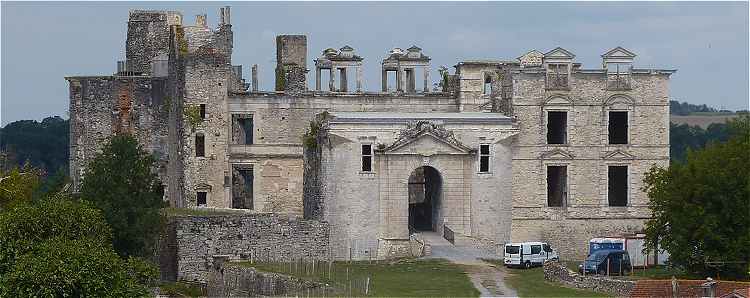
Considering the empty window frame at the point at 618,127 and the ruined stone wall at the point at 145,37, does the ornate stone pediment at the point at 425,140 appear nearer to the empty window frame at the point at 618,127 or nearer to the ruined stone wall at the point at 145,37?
the empty window frame at the point at 618,127

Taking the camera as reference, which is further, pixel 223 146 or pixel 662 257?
pixel 223 146

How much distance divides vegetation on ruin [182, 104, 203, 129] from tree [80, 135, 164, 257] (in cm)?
569

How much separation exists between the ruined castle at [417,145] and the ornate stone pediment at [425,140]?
0.04m

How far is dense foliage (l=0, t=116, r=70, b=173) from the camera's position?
138250 millimetres

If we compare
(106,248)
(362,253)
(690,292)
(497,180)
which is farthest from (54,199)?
(690,292)

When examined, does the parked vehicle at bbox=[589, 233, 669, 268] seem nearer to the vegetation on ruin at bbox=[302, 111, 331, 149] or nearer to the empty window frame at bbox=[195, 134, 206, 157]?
the vegetation on ruin at bbox=[302, 111, 331, 149]

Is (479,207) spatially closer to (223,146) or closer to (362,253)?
(362,253)

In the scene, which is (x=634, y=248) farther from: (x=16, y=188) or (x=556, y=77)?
(x=16, y=188)

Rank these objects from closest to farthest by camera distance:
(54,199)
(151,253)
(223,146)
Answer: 1. (54,199)
2. (151,253)
3. (223,146)

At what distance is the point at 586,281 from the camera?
6850cm

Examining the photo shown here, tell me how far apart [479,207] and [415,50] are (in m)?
13.4

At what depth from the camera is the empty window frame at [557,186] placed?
8256cm

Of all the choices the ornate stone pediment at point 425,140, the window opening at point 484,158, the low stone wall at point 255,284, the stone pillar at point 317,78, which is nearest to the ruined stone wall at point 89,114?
the stone pillar at point 317,78

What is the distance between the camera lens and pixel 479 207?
3159 inches
